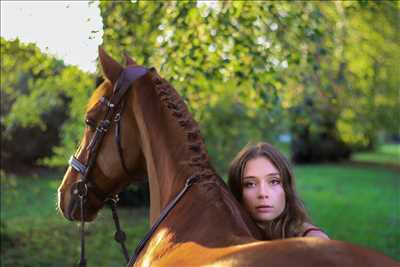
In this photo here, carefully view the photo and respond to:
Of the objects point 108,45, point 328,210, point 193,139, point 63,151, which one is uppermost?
point 108,45

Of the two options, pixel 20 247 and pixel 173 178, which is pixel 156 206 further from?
pixel 20 247

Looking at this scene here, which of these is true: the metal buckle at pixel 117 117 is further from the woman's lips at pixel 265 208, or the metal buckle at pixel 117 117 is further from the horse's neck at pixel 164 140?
the woman's lips at pixel 265 208

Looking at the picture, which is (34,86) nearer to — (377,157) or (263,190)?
(263,190)

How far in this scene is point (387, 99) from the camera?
46.8ft

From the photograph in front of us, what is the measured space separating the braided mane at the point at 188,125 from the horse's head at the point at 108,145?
15 centimetres

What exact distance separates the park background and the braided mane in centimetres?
103

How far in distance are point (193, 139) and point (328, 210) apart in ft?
34.8

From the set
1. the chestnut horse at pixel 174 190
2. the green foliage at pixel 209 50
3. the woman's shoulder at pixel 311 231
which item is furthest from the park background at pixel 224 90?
the woman's shoulder at pixel 311 231

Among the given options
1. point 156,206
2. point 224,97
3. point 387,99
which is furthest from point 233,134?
point 156,206

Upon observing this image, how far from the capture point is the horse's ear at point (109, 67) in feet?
9.01

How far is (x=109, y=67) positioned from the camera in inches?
108

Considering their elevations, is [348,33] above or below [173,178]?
above

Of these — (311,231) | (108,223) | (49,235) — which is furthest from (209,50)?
(108,223)

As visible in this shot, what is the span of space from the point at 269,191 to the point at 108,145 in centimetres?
84
